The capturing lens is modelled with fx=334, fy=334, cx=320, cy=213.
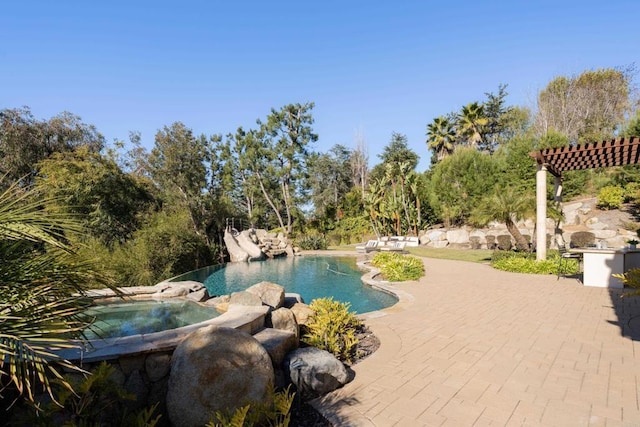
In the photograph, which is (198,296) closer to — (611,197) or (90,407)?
(90,407)

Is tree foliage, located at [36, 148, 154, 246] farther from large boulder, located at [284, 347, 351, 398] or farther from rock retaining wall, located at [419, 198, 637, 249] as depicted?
rock retaining wall, located at [419, 198, 637, 249]

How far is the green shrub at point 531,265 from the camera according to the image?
10.2m

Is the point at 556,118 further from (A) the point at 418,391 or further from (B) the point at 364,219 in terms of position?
(A) the point at 418,391

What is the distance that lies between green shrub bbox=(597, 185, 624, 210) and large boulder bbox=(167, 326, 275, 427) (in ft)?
65.6

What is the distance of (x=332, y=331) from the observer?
4422 mm

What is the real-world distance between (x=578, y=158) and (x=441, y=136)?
705 inches

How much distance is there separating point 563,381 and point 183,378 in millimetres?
3730

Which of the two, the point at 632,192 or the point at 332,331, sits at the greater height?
the point at 632,192

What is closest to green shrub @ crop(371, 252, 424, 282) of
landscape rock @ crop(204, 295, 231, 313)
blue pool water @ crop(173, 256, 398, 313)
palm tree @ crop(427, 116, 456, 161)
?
blue pool water @ crop(173, 256, 398, 313)

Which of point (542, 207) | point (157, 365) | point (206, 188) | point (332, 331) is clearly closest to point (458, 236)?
point (542, 207)

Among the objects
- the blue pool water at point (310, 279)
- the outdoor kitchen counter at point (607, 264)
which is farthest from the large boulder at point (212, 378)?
the outdoor kitchen counter at point (607, 264)

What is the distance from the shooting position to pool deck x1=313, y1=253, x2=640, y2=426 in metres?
2.92

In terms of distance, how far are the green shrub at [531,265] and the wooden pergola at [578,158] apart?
416mm

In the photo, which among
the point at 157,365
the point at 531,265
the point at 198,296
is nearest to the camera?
the point at 157,365
